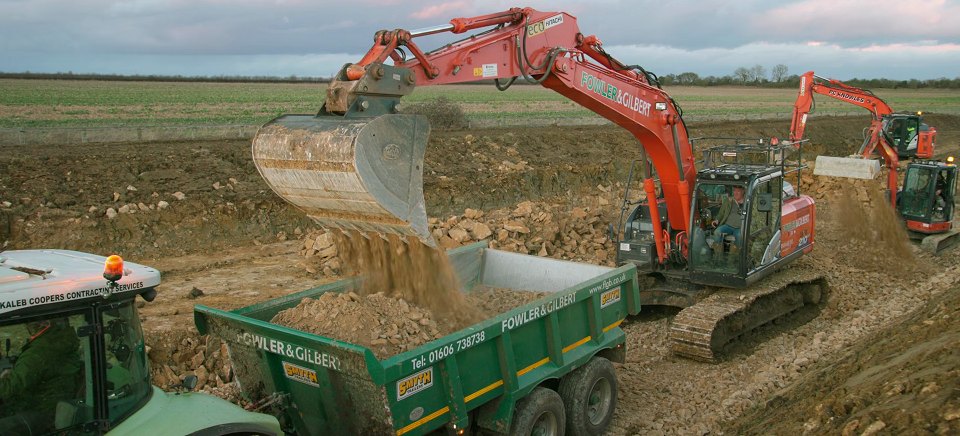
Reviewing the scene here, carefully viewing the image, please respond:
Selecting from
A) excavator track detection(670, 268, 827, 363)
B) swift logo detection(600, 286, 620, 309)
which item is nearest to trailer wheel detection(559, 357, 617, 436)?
Result: swift logo detection(600, 286, 620, 309)

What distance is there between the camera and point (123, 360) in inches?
167

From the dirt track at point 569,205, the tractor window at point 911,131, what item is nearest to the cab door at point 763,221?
the dirt track at point 569,205

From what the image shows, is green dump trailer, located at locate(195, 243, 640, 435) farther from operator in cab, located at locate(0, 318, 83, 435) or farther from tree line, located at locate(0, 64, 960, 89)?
tree line, located at locate(0, 64, 960, 89)

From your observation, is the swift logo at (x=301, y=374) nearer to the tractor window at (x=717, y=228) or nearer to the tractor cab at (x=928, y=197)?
the tractor window at (x=717, y=228)

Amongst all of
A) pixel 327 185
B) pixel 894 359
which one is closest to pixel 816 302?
pixel 894 359

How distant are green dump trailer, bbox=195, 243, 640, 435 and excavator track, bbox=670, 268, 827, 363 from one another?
1980 millimetres

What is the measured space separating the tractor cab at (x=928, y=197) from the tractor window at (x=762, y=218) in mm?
6165

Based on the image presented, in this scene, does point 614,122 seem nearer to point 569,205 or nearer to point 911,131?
point 569,205

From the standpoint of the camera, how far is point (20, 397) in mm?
3863

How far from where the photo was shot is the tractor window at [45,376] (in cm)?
381

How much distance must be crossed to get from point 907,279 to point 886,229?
7.22 ft

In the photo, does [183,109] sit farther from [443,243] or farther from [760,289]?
[760,289]

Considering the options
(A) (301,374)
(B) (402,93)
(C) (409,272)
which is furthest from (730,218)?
(A) (301,374)

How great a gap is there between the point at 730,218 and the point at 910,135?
10.2 metres
